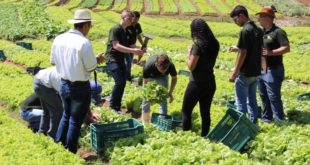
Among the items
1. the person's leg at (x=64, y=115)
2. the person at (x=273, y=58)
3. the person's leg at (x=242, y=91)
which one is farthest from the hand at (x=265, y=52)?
the person's leg at (x=64, y=115)

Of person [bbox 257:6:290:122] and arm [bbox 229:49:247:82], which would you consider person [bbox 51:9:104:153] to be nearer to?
arm [bbox 229:49:247:82]

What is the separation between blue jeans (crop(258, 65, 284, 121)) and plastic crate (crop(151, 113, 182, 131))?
1719 millimetres

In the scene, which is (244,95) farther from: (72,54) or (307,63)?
(307,63)

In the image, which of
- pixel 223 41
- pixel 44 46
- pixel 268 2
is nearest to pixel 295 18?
pixel 268 2

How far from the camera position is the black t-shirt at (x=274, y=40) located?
8.09m

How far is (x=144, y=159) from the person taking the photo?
6387mm

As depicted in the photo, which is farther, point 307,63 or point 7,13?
point 7,13

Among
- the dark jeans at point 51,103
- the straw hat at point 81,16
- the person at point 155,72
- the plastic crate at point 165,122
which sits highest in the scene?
the straw hat at point 81,16

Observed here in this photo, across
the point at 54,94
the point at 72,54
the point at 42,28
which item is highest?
the point at 72,54

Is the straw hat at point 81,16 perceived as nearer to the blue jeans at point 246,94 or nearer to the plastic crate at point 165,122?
the plastic crate at point 165,122

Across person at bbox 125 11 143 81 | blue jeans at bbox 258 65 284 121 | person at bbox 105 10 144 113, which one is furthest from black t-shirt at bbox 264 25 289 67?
person at bbox 125 11 143 81

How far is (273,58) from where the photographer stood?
27.1ft

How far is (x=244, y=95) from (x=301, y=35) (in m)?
16.5

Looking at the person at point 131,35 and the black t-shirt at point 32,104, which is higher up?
the person at point 131,35
